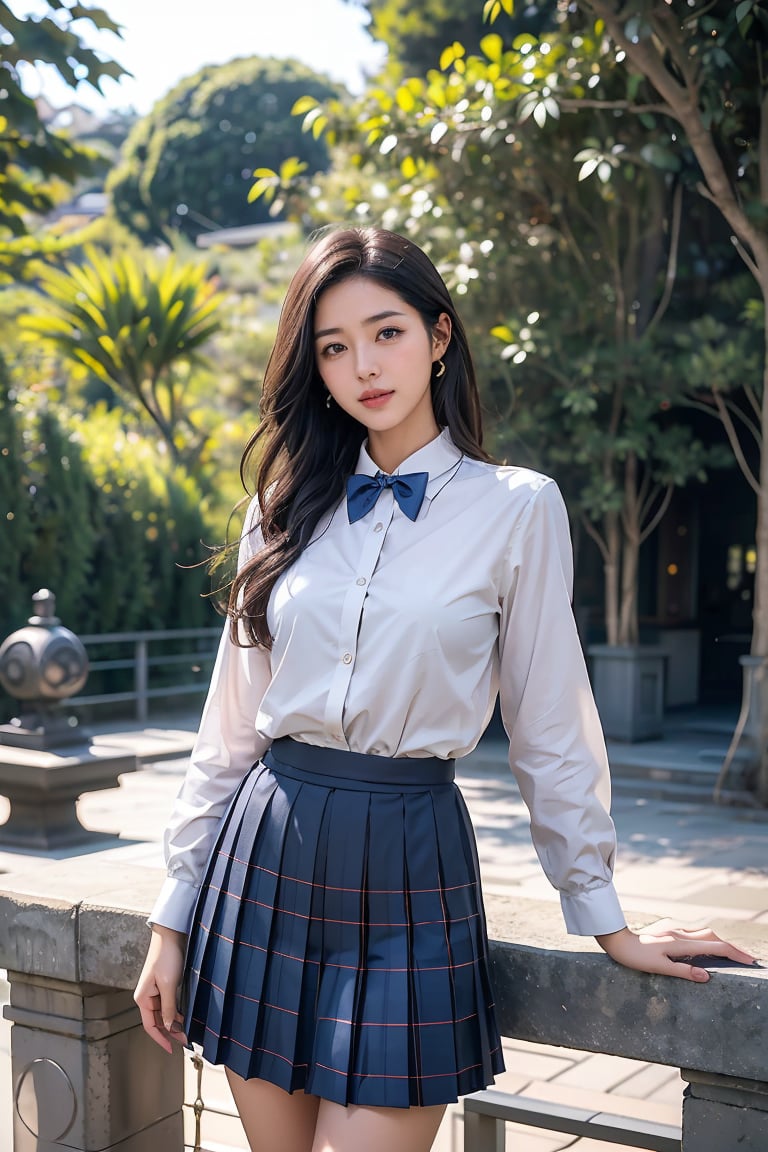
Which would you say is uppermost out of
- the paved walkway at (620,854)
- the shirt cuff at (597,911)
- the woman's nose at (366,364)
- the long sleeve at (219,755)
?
the woman's nose at (366,364)

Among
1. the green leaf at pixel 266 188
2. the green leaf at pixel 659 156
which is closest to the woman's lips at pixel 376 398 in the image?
the green leaf at pixel 659 156

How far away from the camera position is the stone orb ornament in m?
5.50

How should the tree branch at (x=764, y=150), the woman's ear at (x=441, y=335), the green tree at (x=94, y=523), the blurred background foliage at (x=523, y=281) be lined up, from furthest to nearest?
the green tree at (x=94, y=523) → the blurred background foliage at (x=523, y=281) → the tree branch at (x=764, y=150) → the woman's ear at (x=441, y=335)

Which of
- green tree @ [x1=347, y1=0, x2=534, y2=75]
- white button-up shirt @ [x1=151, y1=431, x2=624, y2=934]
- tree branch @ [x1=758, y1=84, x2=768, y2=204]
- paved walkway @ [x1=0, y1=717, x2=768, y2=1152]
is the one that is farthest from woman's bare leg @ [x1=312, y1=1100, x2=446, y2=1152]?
green tree @ [x1=347, y1=0, x2=534, y2=75]

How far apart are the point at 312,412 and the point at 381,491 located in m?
0.23

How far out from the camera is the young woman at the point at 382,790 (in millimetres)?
1714

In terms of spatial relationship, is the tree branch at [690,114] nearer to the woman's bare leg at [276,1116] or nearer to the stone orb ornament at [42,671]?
the stone orb ornament at [42,671]

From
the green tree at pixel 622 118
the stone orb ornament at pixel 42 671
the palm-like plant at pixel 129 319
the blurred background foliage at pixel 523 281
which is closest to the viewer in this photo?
the stone orb ornament at pixel 42 671

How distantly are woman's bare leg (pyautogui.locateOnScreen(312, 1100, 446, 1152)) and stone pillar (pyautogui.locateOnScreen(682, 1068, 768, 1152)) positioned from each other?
36 centimetres

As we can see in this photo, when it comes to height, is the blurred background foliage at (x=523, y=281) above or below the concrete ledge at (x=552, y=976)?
above

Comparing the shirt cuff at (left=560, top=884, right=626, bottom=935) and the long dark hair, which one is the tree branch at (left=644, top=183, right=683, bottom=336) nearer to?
the long dark hair

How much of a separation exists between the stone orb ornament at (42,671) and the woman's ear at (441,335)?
385 cm

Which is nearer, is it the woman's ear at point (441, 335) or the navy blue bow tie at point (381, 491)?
the navy blue bow tie at point (381, 491)

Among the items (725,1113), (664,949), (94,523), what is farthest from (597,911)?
(94,523)
